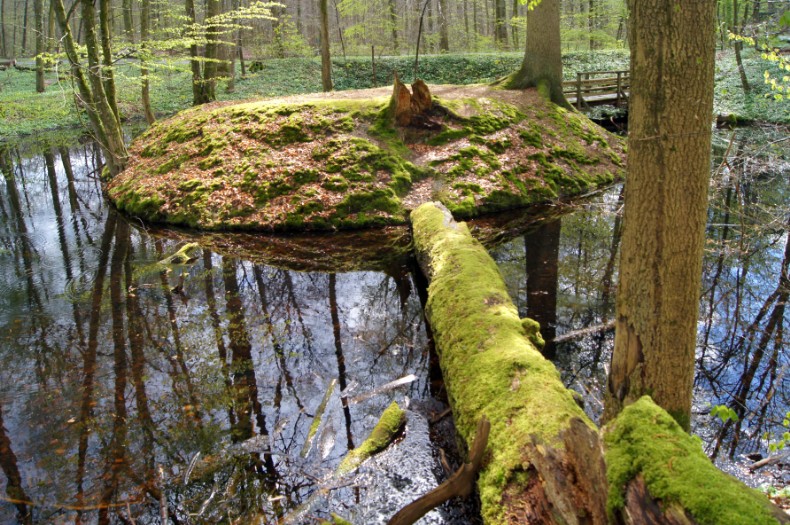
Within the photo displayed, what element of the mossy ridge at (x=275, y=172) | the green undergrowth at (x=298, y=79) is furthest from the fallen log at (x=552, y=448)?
the green undergrowth at (x=298, y=79)

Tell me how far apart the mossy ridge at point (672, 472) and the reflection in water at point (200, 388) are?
5.80ft

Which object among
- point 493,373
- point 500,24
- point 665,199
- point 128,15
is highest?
point 500,24

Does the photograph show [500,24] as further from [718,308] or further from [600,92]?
[718,308]

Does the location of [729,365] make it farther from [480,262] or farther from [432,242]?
[432,242]

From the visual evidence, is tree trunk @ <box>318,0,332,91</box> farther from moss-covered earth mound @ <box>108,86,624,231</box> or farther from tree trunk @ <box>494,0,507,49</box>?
tree trunk @ <box>494,0,507,49</box>

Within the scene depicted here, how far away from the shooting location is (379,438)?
4.79 metres

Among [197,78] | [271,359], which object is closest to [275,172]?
[271,359]

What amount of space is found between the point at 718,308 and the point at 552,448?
5.12 m

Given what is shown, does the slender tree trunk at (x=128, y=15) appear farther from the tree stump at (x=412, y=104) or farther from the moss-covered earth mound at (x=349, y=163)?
the tree stump at (x=412, y=104)

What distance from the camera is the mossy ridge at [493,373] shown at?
346 cm

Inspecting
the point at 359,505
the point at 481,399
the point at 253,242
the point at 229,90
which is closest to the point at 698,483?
the point at 481,399

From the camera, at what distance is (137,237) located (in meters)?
11.3

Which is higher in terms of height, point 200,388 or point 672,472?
point 672,472

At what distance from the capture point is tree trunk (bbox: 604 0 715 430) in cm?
324
